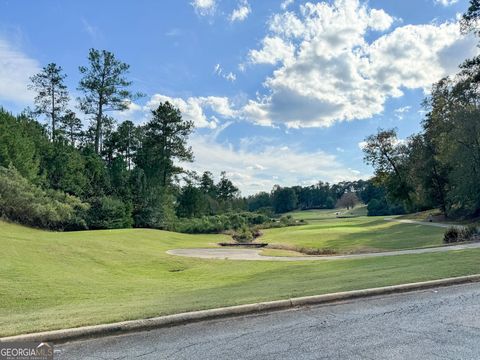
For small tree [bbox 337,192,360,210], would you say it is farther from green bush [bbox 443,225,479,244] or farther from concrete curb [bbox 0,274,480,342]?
concrete curb [bbox 0,274,480,342]

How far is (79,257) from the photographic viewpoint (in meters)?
15.8

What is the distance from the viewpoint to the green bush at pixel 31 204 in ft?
92.0

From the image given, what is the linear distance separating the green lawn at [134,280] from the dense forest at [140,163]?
1607 centimetres

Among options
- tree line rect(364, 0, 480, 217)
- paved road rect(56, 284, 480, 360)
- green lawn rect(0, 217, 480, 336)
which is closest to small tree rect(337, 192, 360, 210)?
tree line rect(364, 0, 480, 217)

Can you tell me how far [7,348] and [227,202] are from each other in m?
80.3

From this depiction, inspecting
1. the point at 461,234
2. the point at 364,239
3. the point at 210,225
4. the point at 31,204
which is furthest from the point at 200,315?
the point at 210,225

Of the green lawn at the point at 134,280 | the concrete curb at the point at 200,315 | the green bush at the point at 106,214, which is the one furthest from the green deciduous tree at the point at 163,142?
the concrete curb at the point at 200,315

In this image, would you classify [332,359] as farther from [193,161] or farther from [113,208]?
[193,161]

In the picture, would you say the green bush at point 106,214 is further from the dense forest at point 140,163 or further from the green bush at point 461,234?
the green bush at point 461,234

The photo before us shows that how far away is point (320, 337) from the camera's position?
477cm

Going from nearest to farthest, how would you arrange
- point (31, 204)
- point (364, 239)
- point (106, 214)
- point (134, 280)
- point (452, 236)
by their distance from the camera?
point (134, 280), point (452, 236), point (364, 239), point (31, 204), point (106, 214)

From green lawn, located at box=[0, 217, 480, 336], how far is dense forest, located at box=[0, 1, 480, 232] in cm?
1607

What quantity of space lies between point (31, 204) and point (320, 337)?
29.7 metres

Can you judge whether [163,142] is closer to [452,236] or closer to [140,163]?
[140,163]
